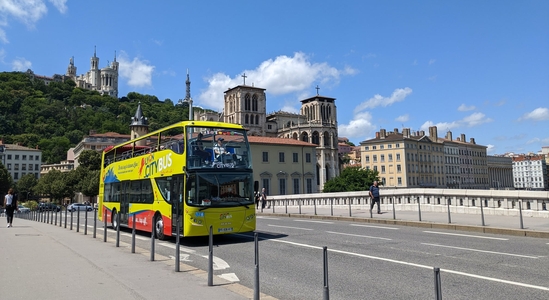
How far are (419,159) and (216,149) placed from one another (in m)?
107

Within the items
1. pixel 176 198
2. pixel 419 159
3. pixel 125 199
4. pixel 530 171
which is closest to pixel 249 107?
pixel 419 159

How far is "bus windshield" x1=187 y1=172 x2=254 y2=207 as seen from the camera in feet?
42.2

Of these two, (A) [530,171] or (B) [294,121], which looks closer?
(B) [294,121]

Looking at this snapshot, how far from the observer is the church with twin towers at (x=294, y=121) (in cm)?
11769

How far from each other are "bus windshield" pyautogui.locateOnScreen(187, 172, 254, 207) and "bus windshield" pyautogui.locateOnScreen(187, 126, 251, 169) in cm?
34

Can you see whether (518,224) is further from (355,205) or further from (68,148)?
(68,148)

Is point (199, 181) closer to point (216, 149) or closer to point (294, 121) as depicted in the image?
point (216, 149)

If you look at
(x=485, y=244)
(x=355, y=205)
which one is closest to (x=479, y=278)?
(x=485, y=244)

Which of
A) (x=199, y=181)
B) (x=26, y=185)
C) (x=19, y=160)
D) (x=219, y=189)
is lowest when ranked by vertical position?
(x=219, y=189)

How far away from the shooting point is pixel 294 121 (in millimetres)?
133125

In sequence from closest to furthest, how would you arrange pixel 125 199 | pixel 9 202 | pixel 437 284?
pixel 437 284
pixel 125 199
pixel 9 202

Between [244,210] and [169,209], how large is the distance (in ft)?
8.24

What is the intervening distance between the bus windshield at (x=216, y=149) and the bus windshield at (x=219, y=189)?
343 mm

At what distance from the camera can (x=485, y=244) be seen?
12.0m
